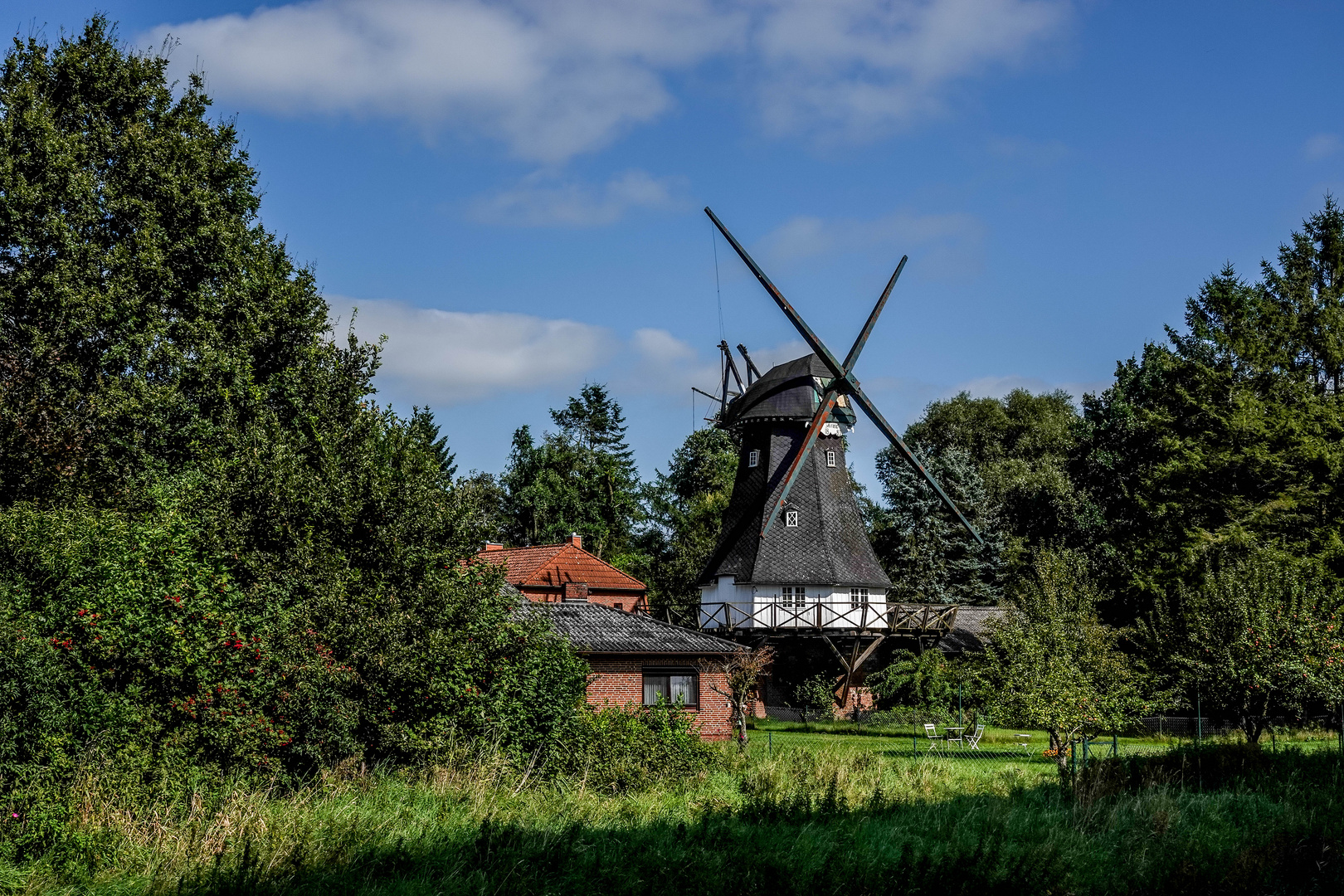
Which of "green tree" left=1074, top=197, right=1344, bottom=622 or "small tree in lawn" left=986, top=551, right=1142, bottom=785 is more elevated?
"green tree" left=1074, top=197, right=1344, bottom=622

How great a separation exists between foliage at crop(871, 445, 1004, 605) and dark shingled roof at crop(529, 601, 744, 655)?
20323mm


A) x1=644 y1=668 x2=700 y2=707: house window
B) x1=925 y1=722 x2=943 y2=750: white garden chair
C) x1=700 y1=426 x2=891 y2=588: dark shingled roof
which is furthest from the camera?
x1=700 y1=426 x2=891 y2=588: dark shingled roof

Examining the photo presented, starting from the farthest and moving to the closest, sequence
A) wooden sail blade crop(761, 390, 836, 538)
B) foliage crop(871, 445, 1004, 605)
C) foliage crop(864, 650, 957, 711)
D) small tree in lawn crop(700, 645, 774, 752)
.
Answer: foliage crop(871, 445, 1004, 605) < wooden sail blade crop(761, 390, 836, 538) < foliage crop(864, 650, 957, 711) < small tree in lawn crop(700, 645, 774, 752)

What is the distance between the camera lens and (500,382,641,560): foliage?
63844mm

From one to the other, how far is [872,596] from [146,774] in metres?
31.2

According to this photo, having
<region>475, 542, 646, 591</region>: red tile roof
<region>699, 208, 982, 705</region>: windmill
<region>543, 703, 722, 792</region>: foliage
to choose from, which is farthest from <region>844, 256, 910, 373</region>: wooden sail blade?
<region>543, 703, 722, 792</region>: foliage

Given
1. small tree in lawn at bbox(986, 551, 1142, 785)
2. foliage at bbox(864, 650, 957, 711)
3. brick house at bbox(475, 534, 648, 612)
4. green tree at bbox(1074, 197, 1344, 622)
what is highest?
green tree at bbox(1074, 197, 1344, 622)

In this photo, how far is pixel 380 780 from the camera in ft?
50.0

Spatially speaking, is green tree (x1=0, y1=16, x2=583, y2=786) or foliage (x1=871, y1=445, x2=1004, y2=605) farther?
foliage (x1=871, y1=445, x2=1004, y2=605)

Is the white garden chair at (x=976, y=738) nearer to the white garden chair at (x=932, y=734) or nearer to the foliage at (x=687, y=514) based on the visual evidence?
the white garden chair at (x=932, y=734)

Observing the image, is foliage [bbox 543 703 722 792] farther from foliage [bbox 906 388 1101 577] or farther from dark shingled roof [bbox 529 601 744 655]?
foliage [bbox 906 388 1101 577]

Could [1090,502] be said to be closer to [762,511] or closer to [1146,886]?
[762,511]

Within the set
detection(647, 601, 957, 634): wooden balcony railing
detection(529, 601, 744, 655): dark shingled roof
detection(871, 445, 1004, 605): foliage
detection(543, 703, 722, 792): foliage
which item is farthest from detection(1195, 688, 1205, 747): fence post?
detection(871, 445, 1004, 605): foliage

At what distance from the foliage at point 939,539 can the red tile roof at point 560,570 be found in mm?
12663
